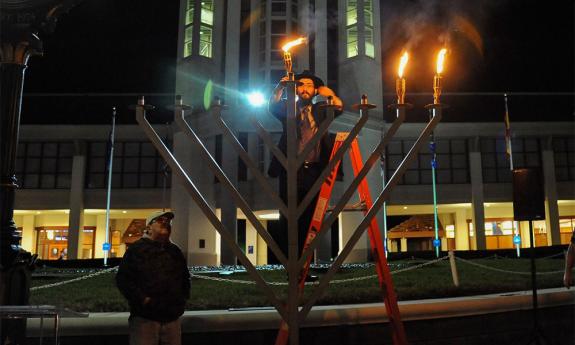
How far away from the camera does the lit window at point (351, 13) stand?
88.5 ft

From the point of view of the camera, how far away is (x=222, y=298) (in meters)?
6.80

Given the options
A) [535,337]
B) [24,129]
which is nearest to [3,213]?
[535,337]

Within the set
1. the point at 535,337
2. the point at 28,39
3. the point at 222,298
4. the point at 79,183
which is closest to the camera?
the point at 28,39

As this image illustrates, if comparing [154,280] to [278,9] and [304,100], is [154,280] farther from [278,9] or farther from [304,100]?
[278,9]

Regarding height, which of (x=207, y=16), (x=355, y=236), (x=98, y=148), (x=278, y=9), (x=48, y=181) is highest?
(x=278, y=9)

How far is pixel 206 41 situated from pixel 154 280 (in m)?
25.5

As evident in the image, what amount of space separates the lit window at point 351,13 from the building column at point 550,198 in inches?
640

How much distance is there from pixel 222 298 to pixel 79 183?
28228 millimetres

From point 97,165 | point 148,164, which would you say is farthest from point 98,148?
point 148,164

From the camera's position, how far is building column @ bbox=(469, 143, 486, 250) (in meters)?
32.0

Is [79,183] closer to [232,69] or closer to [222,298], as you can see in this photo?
[232,69]

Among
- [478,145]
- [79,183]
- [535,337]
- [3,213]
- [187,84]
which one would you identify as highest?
[187,84]

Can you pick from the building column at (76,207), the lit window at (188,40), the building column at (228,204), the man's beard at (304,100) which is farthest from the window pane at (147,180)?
the man's beard at (304,100)

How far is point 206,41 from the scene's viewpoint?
28.2m
